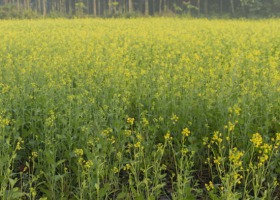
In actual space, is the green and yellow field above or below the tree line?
below

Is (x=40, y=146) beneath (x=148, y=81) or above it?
beneath

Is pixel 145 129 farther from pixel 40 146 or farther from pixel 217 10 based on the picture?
pixel 217 10

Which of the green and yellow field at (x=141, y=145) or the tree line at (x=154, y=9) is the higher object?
the tree line at (x=154, y=9)

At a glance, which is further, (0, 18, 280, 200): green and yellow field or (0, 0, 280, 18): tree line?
(0, 0, 280, 18): tree line

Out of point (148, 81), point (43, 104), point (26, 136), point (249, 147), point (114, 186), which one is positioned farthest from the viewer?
point (148, 81)

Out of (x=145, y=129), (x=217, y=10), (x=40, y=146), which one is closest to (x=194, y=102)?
(x=145, y=129)

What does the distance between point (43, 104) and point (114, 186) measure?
1.74m

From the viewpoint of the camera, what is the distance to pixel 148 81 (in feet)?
22.3

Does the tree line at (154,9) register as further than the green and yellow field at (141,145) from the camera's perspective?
Yes

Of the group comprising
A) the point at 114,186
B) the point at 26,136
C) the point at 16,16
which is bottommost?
the point at 114,186

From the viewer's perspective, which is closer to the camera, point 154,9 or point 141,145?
point 141,145

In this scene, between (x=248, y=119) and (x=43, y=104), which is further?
(x=43, y=104)

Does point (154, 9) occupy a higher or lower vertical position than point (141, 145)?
higher

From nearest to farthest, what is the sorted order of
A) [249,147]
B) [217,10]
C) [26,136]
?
[249,147], [26,136], [217,10]
